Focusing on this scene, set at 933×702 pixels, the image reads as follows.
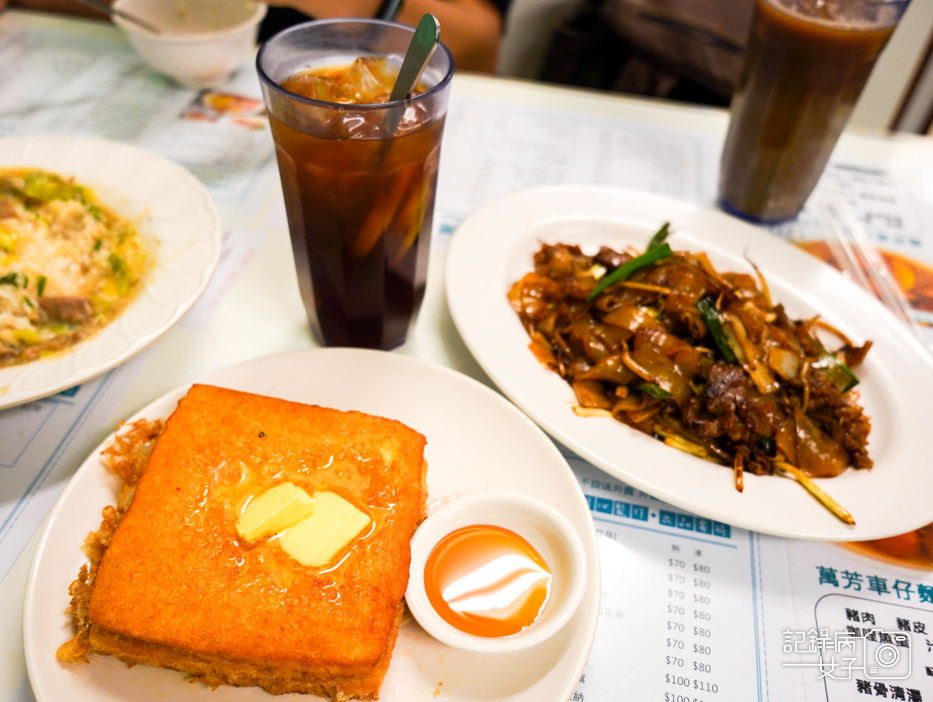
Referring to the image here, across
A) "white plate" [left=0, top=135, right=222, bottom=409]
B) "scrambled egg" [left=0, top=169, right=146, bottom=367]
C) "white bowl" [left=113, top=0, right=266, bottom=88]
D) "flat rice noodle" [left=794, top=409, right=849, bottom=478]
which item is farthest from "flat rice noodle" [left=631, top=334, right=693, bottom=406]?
"white bowl" [left=113, top=0, right=266, bottom=88]

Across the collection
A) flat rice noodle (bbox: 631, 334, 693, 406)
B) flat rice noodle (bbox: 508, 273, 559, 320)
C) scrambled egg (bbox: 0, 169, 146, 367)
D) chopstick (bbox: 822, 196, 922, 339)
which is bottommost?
chopstick (bbox: 822, 196, 922, 339)

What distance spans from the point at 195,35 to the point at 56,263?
1.46 meters

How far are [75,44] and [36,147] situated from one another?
1440 millimetres

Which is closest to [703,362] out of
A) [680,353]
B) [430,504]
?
[680,353]

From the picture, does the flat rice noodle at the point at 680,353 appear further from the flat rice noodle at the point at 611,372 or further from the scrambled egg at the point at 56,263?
the scrambled egg at the point at 56,263

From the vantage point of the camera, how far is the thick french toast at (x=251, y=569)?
3.30 feet

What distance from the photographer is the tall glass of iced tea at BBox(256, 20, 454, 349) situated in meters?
1.21

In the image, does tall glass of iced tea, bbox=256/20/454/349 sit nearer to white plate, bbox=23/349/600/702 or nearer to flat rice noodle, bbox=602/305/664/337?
white plate, bbox=23/349/600/702

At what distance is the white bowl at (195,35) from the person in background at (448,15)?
0.23 meters

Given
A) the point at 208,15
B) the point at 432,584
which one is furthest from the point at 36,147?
the point at 432,584

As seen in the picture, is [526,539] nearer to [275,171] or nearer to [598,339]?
[598,339]

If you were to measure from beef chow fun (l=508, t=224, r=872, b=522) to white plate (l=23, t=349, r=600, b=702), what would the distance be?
240 millimetres

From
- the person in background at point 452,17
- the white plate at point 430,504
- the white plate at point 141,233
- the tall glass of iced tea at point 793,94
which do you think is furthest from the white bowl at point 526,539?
the tall glass of iced tea at point 793,94

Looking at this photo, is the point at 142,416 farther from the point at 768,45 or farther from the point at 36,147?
the point at 768,45
